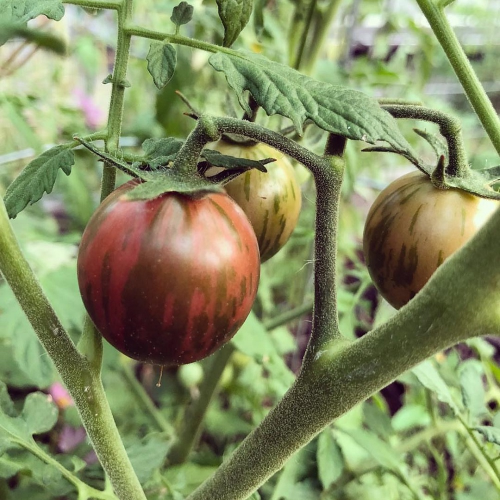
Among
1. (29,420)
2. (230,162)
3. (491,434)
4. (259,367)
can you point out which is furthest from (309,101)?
(259,367)

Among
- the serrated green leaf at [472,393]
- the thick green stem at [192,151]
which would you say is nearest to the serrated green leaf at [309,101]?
the thick green stem at [192,151]

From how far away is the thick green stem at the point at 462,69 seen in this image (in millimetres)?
431

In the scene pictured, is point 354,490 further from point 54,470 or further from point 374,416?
point 54,470

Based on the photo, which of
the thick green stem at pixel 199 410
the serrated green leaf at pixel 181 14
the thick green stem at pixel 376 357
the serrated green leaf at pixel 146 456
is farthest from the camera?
the thick green stem at pixel 199 410

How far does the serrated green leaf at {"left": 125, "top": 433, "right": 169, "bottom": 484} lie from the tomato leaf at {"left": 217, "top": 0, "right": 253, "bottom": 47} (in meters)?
0.45

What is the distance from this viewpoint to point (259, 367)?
112 cm

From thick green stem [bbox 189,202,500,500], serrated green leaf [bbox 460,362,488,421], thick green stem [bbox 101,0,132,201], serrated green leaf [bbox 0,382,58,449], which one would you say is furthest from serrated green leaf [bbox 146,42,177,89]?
serrated green leaf [bbox 460,362,488,421]

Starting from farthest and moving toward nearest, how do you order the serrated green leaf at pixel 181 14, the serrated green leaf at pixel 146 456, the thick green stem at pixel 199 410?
the thick green stem at pixel 199 410, the serrated green leaf at pixel 146 456, the serrated green leaf at pixel 181 14

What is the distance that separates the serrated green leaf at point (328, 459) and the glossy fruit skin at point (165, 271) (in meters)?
0.41

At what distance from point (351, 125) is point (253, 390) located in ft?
2.70

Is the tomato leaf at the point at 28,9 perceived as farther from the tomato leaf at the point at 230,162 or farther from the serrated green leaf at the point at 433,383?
the serrated green leaf at the point at 433,383

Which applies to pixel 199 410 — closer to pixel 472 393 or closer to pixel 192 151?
pixel 472 393

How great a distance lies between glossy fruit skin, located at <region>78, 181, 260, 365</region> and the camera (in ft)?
1.16

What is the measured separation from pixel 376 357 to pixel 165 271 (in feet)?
0.51
